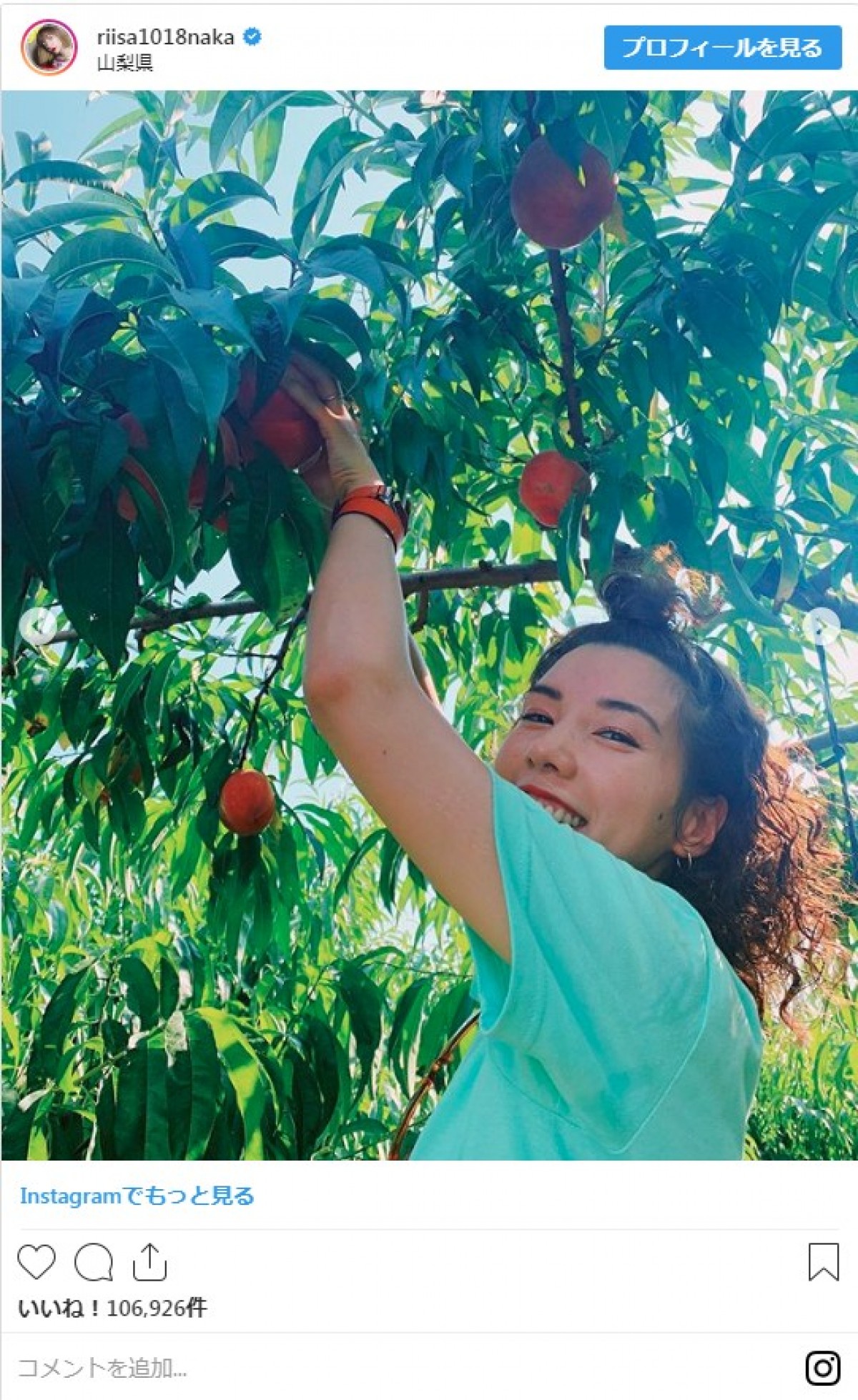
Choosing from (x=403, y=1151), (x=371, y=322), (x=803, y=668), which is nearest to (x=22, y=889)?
(x=403, y=1151)

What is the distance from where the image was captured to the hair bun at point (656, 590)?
44.9 inches

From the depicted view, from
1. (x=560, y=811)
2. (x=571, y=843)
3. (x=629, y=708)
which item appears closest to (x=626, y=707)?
(x=629, y=708)

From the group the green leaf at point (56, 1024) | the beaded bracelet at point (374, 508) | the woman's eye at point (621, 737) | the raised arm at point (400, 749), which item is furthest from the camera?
the green leaf at point (56, 1024)

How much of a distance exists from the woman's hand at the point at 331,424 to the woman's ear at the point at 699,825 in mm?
338

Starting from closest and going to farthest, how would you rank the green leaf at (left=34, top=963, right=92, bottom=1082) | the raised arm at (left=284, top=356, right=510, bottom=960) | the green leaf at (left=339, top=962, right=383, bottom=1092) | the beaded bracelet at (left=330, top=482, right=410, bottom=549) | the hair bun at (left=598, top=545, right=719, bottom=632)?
1. the raised arm at (left=284, top=356, right=510, bottom=960)
2. the beaded bracelet at (left=330, top=482, right=410, bottom=549)
3. the hair bun at (left=598, top=545, right=719, bottom=632)
4. the green leaf at (left=34, top=963, right=92, bottom=1082)
5. the green leaf at (left=339, top=962, right=383, bottom=1092)

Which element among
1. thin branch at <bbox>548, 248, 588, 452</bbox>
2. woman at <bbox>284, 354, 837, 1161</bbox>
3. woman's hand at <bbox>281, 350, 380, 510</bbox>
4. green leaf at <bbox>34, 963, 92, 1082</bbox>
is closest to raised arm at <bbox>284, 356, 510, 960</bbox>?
woman at <bbox>284, 354, 837, 1161</bbox>

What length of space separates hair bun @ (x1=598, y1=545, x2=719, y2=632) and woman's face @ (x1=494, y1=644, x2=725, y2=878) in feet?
0.27

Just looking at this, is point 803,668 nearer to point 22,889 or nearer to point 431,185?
point 431,185

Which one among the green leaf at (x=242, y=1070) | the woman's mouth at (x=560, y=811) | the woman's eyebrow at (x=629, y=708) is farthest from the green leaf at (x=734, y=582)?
the green leaf at (x=242, y=1070)
